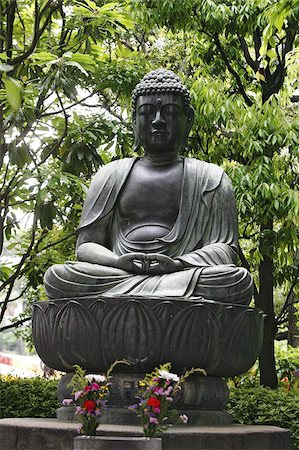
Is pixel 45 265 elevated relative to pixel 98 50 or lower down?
lower down

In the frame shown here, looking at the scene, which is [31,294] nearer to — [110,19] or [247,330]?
[110,19]

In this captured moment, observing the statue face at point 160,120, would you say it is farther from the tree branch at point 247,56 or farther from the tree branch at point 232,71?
the tree branch at point 247,56

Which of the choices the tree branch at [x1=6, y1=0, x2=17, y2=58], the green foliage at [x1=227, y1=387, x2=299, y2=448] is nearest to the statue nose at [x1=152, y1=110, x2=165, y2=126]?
the tree branch at [x1=6, y1=0, x2=17, y2=58]

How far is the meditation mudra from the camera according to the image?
6.38 m

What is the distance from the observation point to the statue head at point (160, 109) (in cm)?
700

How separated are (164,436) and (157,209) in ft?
7.02

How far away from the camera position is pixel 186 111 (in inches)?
284

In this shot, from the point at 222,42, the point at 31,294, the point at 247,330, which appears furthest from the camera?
the point at 31,294

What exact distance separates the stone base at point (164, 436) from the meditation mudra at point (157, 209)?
103 cm

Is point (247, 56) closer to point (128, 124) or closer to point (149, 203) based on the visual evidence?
point (128, 124)

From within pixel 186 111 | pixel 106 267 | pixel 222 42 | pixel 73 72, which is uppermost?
pixel 222 42

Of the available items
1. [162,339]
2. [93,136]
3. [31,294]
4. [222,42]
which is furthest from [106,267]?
[31,294]

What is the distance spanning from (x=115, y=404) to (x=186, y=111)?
2525 mm

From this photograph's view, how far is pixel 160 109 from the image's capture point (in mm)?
7008
